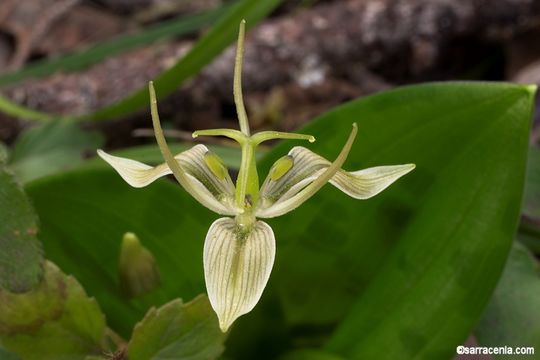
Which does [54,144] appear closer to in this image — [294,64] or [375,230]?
[294,64]

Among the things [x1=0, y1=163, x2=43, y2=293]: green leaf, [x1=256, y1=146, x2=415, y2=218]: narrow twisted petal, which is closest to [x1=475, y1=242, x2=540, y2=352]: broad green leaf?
[x1=256, y1=146, x2=415, y2=218]: narrow twisted petal

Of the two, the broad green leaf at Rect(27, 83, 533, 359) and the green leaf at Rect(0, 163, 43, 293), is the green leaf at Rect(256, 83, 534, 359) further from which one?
the green leaf at Rect(0, 163, 43, 293)

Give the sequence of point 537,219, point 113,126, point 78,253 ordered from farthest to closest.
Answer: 1. point 113,126
2. point 537,219
3. point 78,253

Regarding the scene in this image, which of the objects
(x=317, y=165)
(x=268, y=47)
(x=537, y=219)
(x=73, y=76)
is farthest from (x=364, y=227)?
(x=73, y=76)

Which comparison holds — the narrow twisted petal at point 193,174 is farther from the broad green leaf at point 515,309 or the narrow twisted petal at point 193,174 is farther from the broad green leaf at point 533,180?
the broad green leaf at point 533,180

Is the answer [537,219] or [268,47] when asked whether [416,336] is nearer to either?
[537,219]

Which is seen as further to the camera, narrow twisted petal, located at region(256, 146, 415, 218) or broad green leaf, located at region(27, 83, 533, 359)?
broad green leaf, located at region(27, 83, 533, 359)

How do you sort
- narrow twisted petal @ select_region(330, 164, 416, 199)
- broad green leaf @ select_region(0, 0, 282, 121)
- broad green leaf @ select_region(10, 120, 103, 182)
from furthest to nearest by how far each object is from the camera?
broad green leaf @ select_region(10, 120, 103, 182) < broad green leaf @ select_region(0, 0, 282, 121) < narrow twisted petal @ select_region(330, 164, 416, 199)

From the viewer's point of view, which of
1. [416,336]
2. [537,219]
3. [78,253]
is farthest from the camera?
Result: [537,219]
